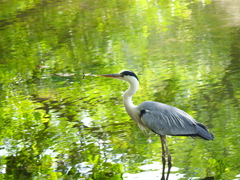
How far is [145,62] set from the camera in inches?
380

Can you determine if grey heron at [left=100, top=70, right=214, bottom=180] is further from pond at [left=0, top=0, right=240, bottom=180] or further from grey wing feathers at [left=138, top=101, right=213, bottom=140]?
pond at [left=0, top=0, right=240, bottom=180]

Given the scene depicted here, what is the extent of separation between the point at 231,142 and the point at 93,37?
23.8 feet

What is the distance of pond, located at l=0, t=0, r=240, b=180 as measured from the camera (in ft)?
18.1

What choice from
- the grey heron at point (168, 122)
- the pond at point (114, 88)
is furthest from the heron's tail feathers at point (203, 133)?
the pond at point (114, 88)

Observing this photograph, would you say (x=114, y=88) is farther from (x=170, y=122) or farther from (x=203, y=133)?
(x=203, y=133)

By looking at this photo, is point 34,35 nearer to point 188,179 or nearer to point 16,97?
point 16,97

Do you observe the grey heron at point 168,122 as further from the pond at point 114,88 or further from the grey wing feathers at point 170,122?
the pond at point 114,88

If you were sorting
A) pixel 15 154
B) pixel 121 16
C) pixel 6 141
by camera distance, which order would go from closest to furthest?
1. pixel 15 154
2. pixel 6 141
3. pixel 121 16

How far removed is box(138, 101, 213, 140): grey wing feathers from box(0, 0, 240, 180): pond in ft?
1.30

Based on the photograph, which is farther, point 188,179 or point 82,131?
point 82,131

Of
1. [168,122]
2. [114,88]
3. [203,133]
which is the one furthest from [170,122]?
[114,88]

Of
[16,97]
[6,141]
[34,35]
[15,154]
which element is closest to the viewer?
[15,154]


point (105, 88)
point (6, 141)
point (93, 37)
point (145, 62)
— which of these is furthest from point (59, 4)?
point (6, 141)

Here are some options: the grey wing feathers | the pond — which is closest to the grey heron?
the grey wing feathers
